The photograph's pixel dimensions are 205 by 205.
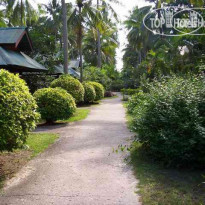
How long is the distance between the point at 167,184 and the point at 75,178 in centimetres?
167

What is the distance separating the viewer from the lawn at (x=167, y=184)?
3.90 metres

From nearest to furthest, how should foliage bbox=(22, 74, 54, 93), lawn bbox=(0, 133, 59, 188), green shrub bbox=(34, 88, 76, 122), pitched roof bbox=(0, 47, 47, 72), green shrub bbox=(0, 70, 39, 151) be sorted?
green shrub bbox=(0, 70, 39, 151)
lawn bbox=(0, 133, 59, 188)
green shrub bbox=(34, 88, 76, 122)
pitched roof bbox=(0, 47, 47, 72)
foliage bbox=(22, 74, 54, 93)

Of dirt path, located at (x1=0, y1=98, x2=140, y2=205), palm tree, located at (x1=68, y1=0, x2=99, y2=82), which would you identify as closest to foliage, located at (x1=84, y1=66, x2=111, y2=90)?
palm tree, located at (x1=68, y1=0, x2=99, y2=82)

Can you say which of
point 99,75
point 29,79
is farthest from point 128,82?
point 29,79

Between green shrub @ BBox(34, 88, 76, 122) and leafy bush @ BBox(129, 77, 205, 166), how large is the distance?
5119 mm

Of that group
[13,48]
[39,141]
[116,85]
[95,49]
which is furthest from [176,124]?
[95,49]

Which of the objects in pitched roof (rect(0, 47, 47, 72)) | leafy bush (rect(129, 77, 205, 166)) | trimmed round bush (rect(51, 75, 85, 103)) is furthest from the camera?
trimmed round bush (rect(51, 75, 85, 103))

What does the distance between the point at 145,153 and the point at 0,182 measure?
3.28 m

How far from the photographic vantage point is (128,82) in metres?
35.3

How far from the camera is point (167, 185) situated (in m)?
4.43

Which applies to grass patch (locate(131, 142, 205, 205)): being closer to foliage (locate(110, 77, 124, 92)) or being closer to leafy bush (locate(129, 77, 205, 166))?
leafy bush (locate(129, 77, 205, 166))

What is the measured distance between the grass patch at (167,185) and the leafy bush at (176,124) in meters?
0.30

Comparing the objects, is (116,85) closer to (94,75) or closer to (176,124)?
(94,75)

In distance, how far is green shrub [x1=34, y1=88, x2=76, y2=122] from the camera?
10609 mm
